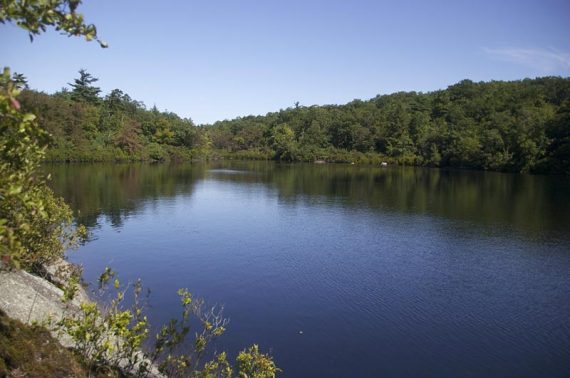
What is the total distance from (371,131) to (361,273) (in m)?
108

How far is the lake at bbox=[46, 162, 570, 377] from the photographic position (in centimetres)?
1442

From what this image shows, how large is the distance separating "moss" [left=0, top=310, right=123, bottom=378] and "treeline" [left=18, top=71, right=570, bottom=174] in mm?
70678

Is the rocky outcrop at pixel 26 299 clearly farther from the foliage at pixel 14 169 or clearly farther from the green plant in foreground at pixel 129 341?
the foliage at pixel 14 169

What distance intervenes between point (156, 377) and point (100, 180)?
53.1m

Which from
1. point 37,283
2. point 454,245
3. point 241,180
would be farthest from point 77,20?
point 241,180

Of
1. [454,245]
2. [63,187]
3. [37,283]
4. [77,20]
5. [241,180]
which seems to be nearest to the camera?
[77,20]

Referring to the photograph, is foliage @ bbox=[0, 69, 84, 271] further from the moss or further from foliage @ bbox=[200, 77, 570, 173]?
foliage @ bbox=[200, 77, 570, 173]

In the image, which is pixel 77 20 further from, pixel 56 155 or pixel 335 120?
pixel 335 120

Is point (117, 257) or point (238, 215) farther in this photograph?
point (238, 215)

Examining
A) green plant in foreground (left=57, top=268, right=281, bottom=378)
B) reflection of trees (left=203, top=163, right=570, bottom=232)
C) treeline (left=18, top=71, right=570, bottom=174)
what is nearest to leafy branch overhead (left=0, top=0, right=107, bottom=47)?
green plant in foreground (left=57, top=268, right=281, bottom=378)

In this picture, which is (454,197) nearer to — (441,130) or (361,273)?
(361,273)

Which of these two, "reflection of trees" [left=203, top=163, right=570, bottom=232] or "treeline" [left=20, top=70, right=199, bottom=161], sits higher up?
"treeline" [left=20, top=70, right=199, bottom=161]

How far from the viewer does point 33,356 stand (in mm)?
6449

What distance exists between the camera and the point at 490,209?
137ft
